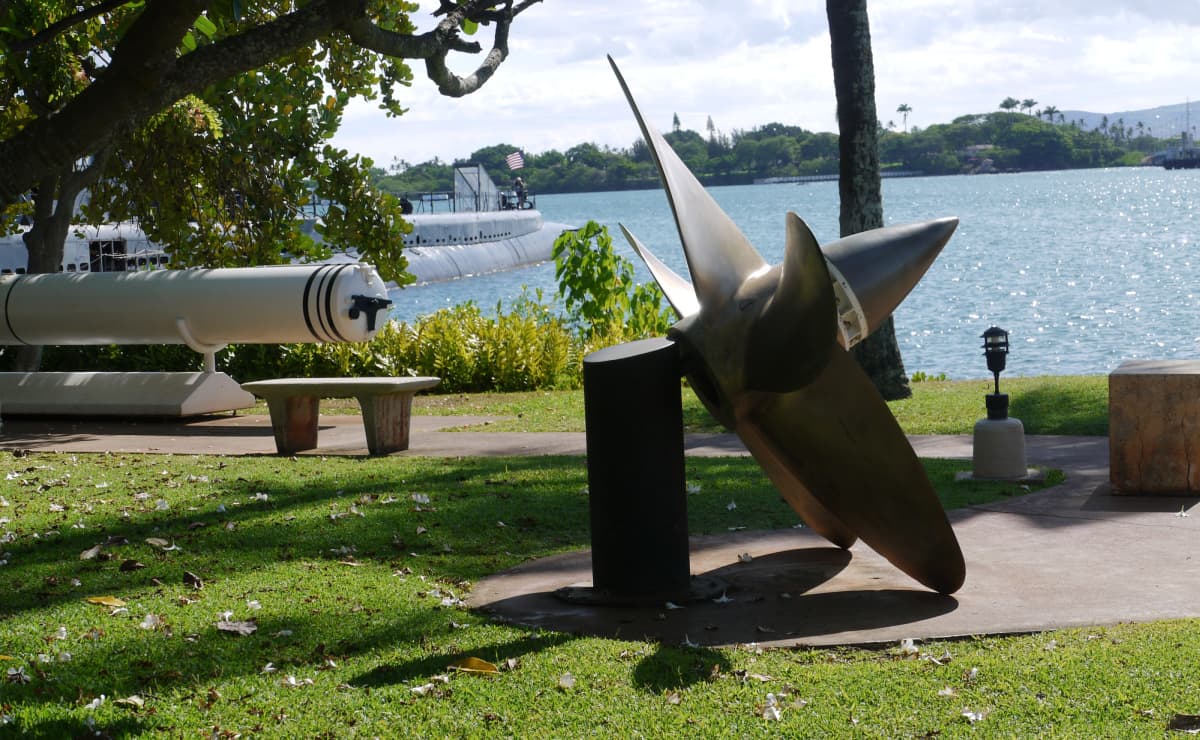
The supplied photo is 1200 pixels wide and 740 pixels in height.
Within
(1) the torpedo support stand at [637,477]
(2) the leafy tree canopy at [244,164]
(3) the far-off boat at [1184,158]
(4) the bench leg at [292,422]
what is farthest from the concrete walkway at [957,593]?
(3) the far-off boat at [1184,158]

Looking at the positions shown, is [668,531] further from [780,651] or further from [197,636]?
[197,636]

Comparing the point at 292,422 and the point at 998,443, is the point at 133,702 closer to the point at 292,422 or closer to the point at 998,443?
the point at 998,443

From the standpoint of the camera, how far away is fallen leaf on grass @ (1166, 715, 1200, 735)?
4.28 m

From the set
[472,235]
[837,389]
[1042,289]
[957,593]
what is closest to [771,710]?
[837,389]

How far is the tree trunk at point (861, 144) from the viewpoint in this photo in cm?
1458

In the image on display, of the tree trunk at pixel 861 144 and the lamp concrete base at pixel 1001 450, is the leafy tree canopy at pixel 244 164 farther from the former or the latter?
the lamp concrete base at pixel 1001 450

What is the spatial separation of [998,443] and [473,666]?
17.0 ft

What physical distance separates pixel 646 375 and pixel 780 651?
1423 mm

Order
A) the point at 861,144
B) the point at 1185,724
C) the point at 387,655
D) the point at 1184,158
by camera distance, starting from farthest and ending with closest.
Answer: the point at 1184,158, the point at 861,144, the point at 387,655, the point at 1185,724

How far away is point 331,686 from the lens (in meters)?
5.05

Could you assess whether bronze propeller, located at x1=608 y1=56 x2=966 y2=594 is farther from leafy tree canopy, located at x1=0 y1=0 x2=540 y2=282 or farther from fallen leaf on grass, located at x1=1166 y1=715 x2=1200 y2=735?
leafy tree canopy, located at x1=0 y1=0 x2=540 y2=282

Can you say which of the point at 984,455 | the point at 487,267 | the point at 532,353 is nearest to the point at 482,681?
the point at 984,455

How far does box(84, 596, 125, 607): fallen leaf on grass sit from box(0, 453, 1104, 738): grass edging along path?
2cm

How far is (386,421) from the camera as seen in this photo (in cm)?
1145
